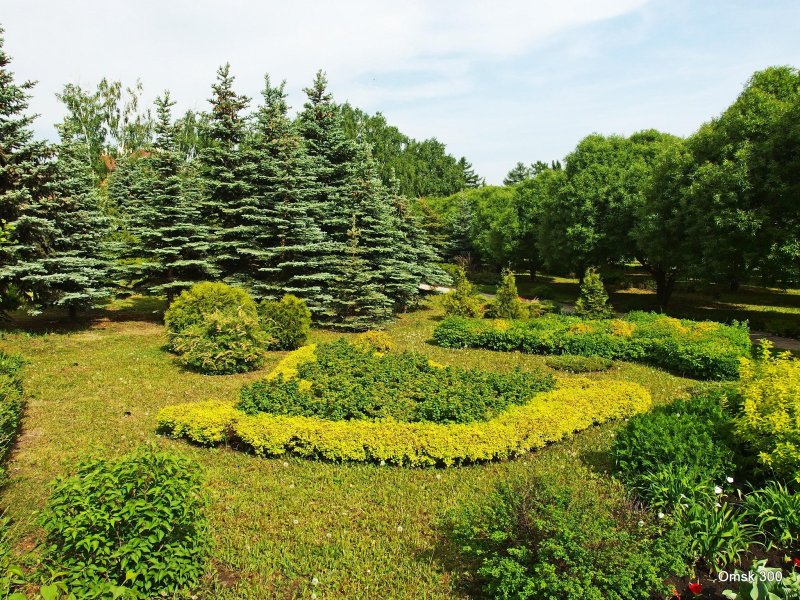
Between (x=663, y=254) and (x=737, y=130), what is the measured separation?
5.34m

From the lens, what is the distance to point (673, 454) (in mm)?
6023

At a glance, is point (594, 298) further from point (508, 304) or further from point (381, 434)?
point (381, 434)

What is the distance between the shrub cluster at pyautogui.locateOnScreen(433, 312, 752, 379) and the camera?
12.4 m

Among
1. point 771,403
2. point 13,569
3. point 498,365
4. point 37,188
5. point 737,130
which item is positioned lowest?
point 498,365

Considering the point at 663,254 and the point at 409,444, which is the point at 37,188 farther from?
the point at 663,254

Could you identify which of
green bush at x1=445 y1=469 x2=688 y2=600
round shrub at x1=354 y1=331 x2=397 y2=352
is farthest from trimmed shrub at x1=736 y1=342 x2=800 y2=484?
round shrub at x1=354 y1=331 x2=397 y2=352

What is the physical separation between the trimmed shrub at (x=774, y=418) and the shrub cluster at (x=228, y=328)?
1038 cm

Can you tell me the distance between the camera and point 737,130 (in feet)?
63.3

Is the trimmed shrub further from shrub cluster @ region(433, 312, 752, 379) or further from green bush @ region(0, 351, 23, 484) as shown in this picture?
green bush @ region(0, 351, 23, 484)

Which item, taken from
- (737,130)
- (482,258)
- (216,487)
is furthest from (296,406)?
(482,258)

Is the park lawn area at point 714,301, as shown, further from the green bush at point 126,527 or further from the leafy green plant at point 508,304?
the green bush at point 126,527

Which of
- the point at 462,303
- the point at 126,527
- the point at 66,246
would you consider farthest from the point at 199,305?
the point at 126,527

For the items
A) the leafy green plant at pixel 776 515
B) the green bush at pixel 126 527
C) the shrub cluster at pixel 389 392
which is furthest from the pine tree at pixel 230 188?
the leafy green plant at pixel 776 515

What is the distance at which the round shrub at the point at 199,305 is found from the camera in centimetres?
1452
